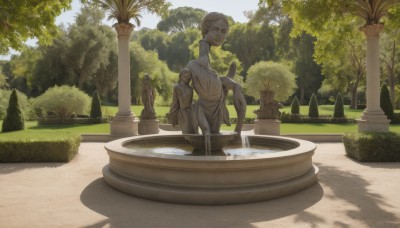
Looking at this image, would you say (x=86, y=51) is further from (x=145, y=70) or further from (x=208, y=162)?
(x=208, y=162)

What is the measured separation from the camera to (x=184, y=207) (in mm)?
6426

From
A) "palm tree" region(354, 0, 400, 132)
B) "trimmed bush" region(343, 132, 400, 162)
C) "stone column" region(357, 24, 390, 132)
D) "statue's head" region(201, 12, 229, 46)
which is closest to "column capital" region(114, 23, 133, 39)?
"statue's head" region(201, 12, 229, 46)

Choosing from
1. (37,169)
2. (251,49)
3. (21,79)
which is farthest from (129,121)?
(251,49)

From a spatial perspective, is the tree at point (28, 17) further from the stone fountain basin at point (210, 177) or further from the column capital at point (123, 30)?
the column capital at point (123, 30)

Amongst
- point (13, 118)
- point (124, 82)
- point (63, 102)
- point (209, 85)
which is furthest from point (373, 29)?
point (63, 102)

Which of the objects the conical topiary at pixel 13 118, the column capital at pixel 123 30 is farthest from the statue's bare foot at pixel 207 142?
the conical topiary at pixel 13 118

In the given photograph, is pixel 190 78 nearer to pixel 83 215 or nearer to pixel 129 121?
pixel 83 215

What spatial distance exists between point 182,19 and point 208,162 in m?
90.9

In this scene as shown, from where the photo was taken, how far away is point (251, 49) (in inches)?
2233

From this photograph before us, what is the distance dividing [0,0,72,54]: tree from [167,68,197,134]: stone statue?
451 centimetres

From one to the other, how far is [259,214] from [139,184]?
2641 millimetres

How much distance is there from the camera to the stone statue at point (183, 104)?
8.59 metres

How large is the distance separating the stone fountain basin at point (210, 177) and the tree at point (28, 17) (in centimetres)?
474

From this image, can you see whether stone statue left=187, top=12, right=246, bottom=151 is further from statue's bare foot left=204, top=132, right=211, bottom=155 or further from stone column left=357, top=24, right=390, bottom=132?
stone column left=357, top=24, right=390, bottom=132
